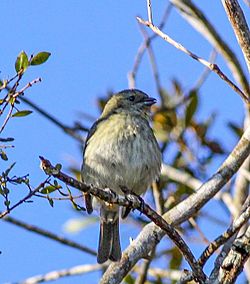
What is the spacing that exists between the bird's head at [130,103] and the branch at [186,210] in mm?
2045

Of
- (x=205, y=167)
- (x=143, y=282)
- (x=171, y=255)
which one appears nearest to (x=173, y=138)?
(x=205, y=167)

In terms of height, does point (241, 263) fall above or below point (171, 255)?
below

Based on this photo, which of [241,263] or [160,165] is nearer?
[241,263]

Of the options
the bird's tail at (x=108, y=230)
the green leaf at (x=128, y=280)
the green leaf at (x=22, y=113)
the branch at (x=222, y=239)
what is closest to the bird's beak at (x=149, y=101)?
the bird's tail at (x=108, y=230)

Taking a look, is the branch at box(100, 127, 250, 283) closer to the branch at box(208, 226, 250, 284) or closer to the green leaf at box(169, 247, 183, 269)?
the branch at box(208, 226, 250, 284)

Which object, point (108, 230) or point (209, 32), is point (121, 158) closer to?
point (108, 230)

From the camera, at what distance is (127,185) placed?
6.32 m

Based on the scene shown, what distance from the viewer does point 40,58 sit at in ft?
12.7

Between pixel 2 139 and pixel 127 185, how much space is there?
2.88 metres

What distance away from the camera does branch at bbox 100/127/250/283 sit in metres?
4.88

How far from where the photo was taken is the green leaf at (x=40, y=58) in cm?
Result: 387

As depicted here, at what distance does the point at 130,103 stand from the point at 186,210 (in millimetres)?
2330

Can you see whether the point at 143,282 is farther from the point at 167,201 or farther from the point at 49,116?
the point at 49,116

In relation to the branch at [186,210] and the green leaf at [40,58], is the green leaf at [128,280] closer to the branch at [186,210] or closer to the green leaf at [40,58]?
the branch at [186,210]
